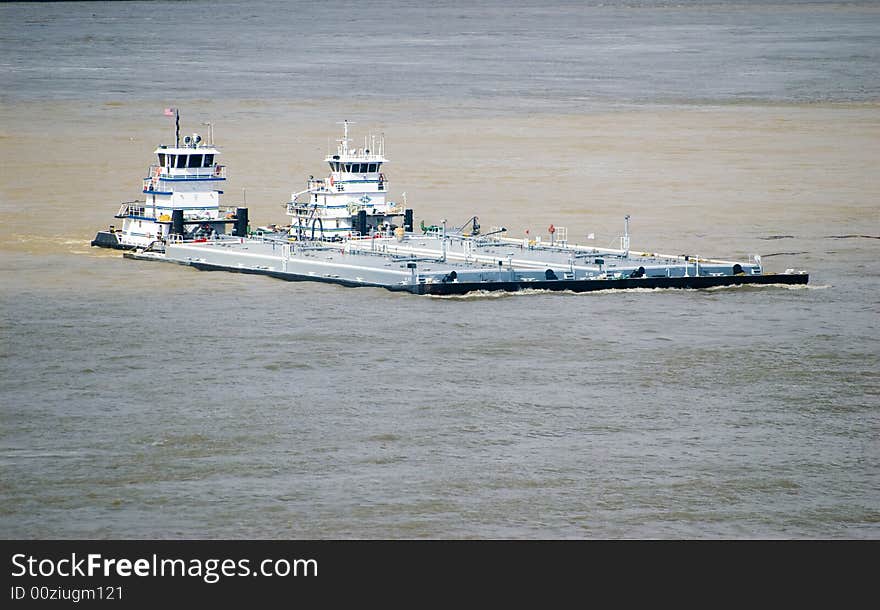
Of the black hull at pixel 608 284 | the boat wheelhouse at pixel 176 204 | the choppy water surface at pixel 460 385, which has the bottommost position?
the choppy water surface at pixel 460 385

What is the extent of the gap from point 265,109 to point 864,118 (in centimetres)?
5048

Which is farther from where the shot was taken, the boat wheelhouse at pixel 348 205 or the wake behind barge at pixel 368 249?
the boat wheelhouse at pixel 348 205

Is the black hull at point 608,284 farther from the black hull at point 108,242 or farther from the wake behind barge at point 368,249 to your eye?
the black hull at point 108,242

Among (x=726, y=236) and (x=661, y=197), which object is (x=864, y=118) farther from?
(x=726, y=236)

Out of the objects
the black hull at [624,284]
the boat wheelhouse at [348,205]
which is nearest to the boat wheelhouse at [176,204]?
the boat wheelhouse at [348,205]

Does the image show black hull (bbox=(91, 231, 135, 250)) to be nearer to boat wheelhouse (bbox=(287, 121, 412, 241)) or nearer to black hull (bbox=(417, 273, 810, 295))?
boat wheelhouse (bbox=(287, 121, 412, 241))

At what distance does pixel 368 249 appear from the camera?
298 feet

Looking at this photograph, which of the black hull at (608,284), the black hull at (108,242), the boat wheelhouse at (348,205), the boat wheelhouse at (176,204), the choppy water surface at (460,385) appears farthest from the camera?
the black hull at (108,242)

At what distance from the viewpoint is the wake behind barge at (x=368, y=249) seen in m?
81.6

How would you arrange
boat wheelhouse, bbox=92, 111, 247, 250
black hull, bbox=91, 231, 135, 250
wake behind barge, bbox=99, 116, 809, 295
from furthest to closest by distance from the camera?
black hull, bbox=91, 231, 135, 250
boat wheelhouse, bbox=92, 111, 247, 250
wake behind barge, bbox=99, 116, 809, 295

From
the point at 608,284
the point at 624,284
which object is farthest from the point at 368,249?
the point at 624,284

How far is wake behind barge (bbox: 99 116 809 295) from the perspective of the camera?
3214 inches

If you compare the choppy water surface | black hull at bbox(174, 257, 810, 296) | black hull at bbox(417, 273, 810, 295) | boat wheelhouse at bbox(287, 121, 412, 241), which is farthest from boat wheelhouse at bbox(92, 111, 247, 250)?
black hull at bbox(417, 273, 810, 295)

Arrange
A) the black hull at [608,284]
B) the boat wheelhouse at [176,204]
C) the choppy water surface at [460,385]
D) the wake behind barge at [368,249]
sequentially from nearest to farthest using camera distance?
the choppy water surface at [460,385]
the black hull at [608,284]
the wake behind barge at [368,249]
the boat wheelhouse at [176,204]
